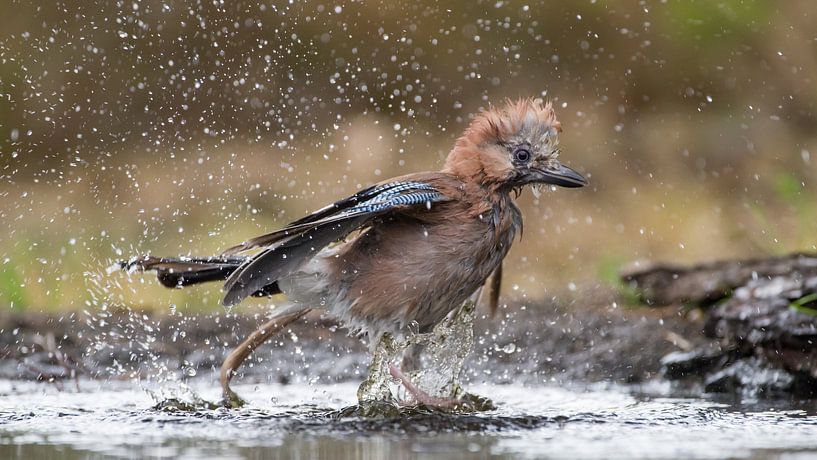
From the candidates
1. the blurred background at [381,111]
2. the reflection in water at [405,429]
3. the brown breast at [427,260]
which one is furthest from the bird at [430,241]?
the blurred background at [381,111]

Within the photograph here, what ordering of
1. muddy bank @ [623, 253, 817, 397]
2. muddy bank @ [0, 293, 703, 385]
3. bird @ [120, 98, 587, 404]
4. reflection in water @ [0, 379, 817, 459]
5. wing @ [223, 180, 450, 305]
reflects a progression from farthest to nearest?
muddy bank @ [0, 293, 703, 385] < muddy bank @ [623, 253, 817, 397] < bird @ [120, 98, 587, 404] < wing @ [223, 180, 450, 305] < reflection in water @ [0, 379, 817, 459]

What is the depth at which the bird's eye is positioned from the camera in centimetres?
581

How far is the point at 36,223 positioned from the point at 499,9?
14.6ft

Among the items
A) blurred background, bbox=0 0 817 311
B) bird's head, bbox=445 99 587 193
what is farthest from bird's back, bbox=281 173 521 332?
blurred background, bbox=0 0 817 311

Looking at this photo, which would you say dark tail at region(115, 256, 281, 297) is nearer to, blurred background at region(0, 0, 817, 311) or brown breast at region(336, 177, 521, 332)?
brown breast at region(336, 177, 521, 332)

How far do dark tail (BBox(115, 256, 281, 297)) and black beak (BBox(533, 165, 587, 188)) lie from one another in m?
1.46

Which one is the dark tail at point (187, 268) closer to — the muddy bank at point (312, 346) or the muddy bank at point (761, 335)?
the muddy bank at point (312, 346)

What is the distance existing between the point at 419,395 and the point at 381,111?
5350 mm

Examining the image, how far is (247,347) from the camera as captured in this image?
242 inches

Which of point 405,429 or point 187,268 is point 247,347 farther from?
point 405,429

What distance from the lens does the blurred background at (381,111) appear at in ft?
32.0

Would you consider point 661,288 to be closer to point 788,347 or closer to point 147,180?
point 788,347

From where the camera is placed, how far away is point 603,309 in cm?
774

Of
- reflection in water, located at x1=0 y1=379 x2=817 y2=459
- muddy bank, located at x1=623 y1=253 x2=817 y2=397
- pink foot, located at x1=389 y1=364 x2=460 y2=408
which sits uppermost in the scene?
muddy bank, located at x1=623 y1=253 x2=817 y2=397
